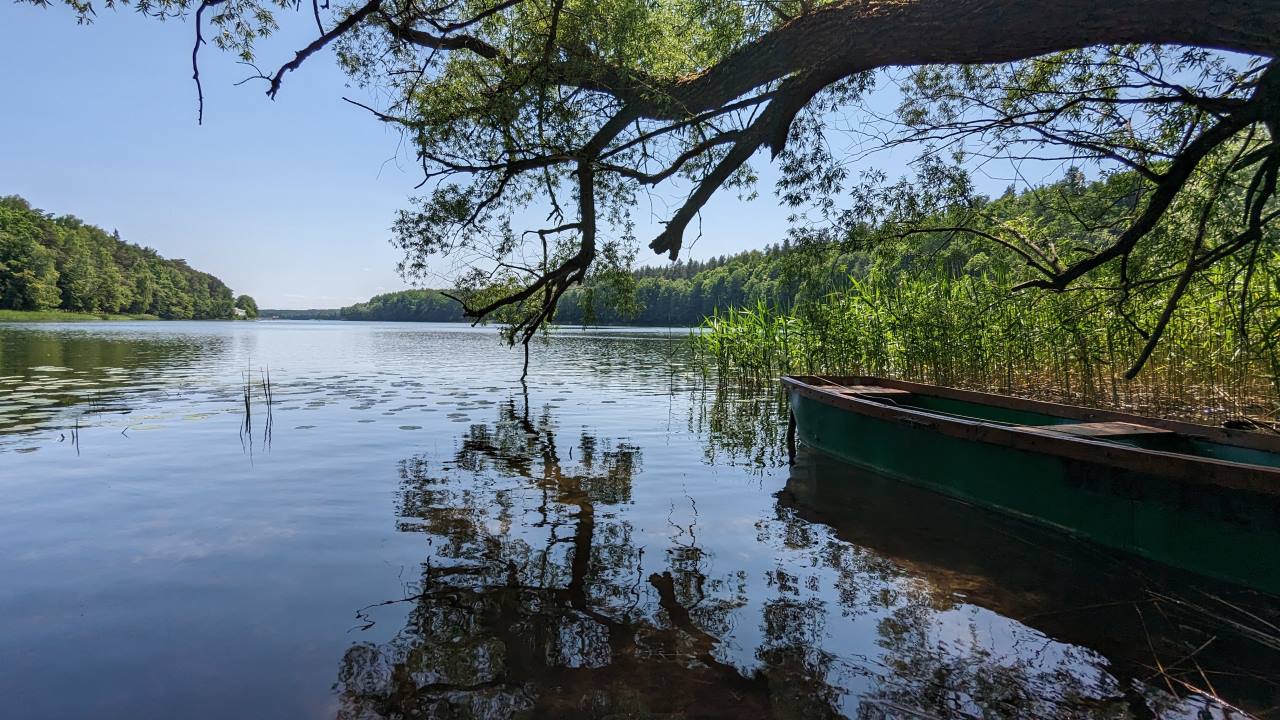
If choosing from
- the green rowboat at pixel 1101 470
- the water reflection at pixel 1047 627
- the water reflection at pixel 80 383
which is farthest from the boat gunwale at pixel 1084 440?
the water reflection at pixel 80 383

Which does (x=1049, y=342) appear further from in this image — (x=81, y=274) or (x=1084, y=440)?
(x=81, y=274)

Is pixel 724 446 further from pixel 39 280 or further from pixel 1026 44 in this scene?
pixel 39 280

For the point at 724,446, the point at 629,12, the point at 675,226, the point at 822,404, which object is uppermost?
the point at 629,12

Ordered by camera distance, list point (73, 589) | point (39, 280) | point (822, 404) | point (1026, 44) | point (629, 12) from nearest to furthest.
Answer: point (73, 589), point (1026, 44), point (629, 12), point (822, 404), point (39, 280)

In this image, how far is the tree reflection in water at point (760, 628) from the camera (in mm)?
2811

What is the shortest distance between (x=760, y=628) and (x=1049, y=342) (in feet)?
26.2

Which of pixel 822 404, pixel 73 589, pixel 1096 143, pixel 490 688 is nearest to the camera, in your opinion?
pixel 490 688

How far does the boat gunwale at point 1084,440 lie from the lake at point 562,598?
72 cm

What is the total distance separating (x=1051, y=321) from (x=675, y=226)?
557cm

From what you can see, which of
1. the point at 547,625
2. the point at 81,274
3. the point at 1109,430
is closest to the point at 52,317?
the point at 81,274

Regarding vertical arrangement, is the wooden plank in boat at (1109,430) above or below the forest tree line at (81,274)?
below

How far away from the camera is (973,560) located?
4633mm

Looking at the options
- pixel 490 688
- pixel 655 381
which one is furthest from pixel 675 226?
pixel 655 381

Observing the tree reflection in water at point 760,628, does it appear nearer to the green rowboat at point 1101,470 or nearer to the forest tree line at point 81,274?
the green rowboat at point 1101,470
